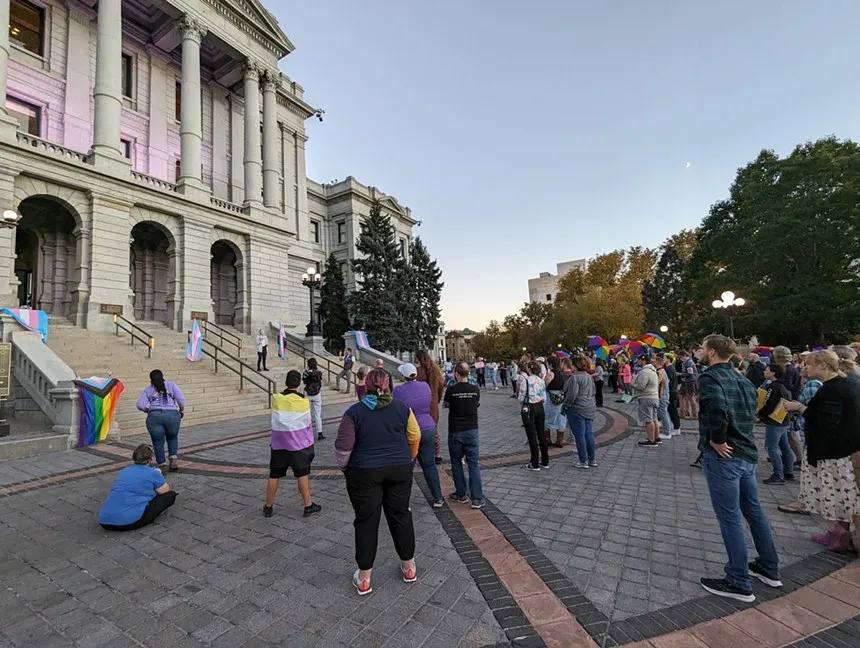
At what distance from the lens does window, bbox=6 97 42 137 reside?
18125mm

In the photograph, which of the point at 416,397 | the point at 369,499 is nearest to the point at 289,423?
the point at 416,397

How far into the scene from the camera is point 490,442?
8727 mm

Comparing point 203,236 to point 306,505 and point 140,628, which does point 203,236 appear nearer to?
point 306,505

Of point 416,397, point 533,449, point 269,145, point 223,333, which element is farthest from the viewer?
point 269,145

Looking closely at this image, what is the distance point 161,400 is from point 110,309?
14194 mm

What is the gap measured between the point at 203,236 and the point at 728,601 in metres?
24.0

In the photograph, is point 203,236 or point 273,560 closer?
point 273,560

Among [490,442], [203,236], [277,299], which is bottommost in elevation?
[490,442]

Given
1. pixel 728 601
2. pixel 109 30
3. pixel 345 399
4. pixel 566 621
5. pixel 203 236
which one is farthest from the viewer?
pixel 203 236

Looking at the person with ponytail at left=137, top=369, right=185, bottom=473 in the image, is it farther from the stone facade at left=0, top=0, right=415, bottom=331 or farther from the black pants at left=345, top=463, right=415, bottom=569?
the stone facade at left=0, top=0, right=415, bottom=331

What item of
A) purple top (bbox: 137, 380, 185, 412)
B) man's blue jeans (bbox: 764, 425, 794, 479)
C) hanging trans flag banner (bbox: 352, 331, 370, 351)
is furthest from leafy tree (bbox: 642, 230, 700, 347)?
purple top (bbox: 137, 380, 185, 412)

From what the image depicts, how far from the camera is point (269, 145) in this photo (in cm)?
2606

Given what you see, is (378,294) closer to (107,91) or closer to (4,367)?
(107,91)

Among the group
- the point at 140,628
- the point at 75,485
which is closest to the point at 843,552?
the point at 140,628
